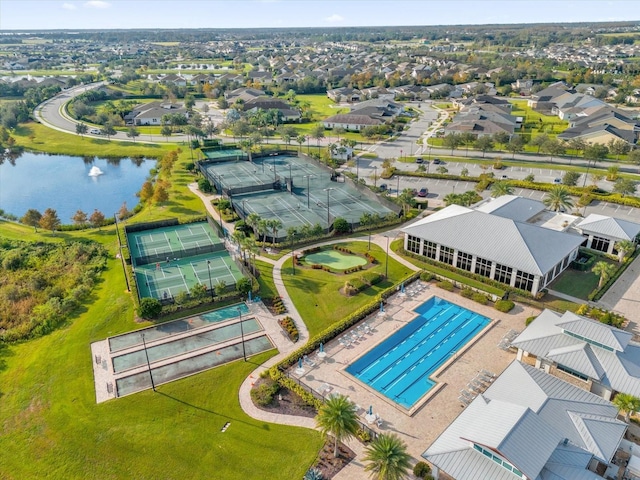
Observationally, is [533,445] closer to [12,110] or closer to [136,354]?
[136,354]

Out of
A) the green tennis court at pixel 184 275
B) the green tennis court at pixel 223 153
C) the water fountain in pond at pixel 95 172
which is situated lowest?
the water fountain in pond at pixel 95 172

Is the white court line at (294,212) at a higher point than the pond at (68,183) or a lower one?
higher

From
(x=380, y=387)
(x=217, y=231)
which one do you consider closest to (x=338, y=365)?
(x=380, y=387)

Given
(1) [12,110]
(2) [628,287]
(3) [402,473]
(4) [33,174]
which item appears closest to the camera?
(3) [402,473]

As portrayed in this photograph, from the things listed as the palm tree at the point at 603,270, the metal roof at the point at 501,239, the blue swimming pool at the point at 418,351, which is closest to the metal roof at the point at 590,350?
the blue swimming pool at the point at 418,351

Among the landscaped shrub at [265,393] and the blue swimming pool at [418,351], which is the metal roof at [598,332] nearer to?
the blue swimming pool at [418,351]

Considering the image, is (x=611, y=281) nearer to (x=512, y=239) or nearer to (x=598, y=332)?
(x=512, y=239)

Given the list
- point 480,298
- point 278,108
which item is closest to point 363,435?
point 480,298
